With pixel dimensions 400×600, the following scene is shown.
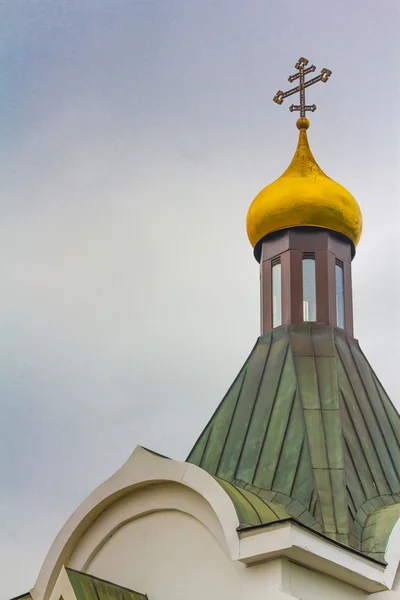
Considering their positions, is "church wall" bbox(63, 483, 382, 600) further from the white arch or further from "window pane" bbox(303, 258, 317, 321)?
"window pane" bbox(303, 258, 317, 321)

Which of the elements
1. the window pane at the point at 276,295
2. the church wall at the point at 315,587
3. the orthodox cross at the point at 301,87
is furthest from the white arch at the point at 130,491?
the orthodox cross at the point at 301,87

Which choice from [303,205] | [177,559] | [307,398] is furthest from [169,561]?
[303,205]

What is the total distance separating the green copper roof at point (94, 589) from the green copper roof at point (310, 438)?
1024 millimetres

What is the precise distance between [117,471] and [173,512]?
0.50m

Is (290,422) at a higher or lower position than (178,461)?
higher

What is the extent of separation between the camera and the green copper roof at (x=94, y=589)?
24.0 ft

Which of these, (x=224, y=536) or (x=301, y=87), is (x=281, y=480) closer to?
(x=224, y=536)

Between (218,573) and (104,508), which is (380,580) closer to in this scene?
(218,573)

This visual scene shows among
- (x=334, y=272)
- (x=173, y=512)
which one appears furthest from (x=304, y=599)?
(x=334, y=272)

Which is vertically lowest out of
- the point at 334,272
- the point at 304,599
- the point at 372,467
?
the point at 304,599

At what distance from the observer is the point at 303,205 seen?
10383 millimetres

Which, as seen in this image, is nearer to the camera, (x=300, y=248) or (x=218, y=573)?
(x=218, y=573)

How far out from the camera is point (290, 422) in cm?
887

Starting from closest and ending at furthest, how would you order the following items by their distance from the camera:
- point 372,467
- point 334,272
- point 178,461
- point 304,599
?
point 304,599, point 178,461, point 372,467, point 334,272
